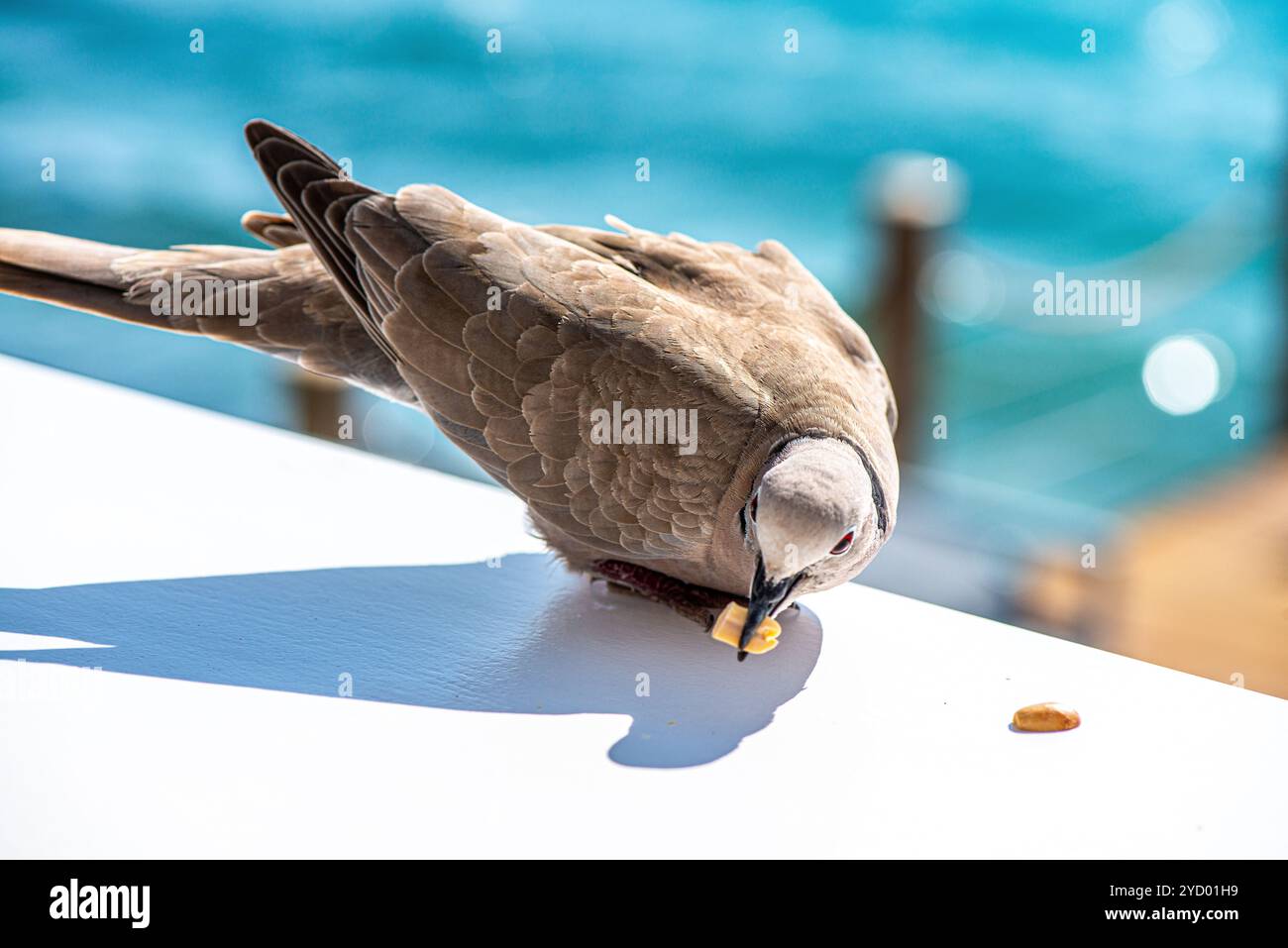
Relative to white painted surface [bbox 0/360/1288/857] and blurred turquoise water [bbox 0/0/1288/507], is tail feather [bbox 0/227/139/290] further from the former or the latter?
blurred turquoise water [bbox 0/0/1288/507]

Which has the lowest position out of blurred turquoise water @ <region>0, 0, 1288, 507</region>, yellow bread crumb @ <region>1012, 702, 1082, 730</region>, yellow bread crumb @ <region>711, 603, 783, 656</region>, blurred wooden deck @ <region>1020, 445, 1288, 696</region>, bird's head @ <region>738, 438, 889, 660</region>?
blurred wooden deck @ <region>1020, 445, 1288, 696</region>

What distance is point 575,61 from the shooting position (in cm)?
1692

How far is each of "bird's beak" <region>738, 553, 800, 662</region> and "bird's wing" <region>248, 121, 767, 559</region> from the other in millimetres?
193

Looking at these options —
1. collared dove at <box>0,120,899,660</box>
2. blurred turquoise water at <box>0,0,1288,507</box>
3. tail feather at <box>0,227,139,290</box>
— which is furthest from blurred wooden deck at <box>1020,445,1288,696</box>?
tail feather at <box>0,227,139,290</box>

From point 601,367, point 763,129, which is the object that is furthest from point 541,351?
point 763,129

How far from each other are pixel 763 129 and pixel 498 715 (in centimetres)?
1548

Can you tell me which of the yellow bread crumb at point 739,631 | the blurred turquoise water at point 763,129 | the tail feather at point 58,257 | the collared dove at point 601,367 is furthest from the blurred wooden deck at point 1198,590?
the tail feather at point 58,257

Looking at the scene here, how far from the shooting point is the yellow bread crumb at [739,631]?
1.98 m

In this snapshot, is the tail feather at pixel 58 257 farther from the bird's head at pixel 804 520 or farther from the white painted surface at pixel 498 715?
the bird's head at pixel 804 520

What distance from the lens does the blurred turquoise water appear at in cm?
1169

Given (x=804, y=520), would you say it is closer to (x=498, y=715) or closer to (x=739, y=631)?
(x=739, y=631)

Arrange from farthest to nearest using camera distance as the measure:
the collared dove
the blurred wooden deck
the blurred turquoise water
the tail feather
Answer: the blurred turquoise water → the blurred wooden deck → the tail feather → the collared dove

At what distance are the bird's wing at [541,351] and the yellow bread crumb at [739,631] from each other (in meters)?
0.19
